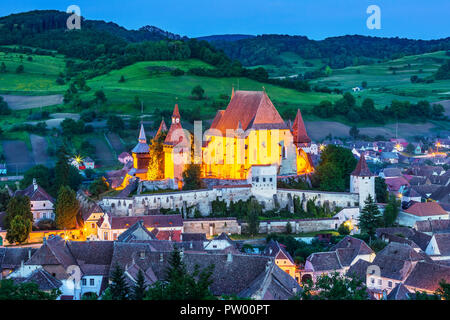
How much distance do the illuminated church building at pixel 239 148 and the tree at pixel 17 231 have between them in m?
10.8

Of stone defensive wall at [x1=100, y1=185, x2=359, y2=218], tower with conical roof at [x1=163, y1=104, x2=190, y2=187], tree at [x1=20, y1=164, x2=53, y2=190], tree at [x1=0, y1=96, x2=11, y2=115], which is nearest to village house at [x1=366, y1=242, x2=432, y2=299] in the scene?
stone defensive wall at [x1=100, y1=185, x2=359, y2=218]

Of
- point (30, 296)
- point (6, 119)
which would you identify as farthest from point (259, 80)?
point (30, 296)

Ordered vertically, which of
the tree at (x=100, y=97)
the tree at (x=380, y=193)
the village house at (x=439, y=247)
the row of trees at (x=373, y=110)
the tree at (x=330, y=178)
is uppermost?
the tree at (x=100, y=97)

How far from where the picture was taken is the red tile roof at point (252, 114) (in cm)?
5931

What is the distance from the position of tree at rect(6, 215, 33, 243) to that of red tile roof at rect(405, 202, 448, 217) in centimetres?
3166

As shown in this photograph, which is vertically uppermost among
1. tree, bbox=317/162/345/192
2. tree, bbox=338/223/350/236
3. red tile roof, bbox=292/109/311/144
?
red tile roof, bbox=292/109/311/144

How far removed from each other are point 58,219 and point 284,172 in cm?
1890

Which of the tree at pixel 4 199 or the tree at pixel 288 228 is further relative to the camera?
the tree at pixel 4 199

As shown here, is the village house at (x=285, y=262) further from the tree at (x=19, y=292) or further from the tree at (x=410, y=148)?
the tree at (x=410, y=148)

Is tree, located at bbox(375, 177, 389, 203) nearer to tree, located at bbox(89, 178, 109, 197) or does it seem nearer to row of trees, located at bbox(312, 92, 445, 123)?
tree, located at bbox(89, 178, 109, 197)

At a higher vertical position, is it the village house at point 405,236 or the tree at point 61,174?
the tree at point 61,174

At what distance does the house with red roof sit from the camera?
60.0 metres

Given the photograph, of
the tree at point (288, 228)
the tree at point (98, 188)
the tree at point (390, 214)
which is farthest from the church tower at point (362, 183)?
the tree at point (98, 188)
